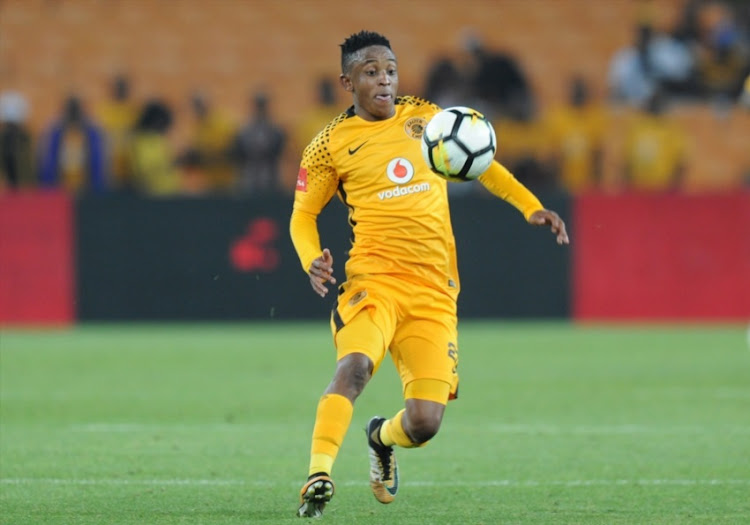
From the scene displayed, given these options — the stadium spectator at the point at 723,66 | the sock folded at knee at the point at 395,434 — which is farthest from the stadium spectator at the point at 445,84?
the sock folded at knee at the point at 395,434

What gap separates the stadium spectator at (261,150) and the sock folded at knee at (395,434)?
11.4 meters

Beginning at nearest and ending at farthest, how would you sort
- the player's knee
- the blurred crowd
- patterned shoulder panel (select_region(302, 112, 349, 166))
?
1. the player's knee
2. patterned shoulder panel (select_region(302, 112, 349, 166))
3. the blurred crowd

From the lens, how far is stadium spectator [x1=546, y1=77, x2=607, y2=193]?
18.6 metres

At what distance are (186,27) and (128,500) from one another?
1715 centimetres

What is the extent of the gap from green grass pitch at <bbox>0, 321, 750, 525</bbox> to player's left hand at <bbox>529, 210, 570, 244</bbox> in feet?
3.93

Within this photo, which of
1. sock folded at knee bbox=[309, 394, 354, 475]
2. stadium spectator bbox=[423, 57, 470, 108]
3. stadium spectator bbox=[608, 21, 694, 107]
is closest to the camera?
sock folded at knee bbox=[309, 394, 354, 475]

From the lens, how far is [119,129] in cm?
1864

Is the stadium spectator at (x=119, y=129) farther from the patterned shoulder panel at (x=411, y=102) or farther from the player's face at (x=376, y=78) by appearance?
the player's face at (x=376, y=78)

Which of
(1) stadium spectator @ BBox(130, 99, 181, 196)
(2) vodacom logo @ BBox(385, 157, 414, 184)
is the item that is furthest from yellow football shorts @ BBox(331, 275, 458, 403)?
(1) stadium spectator @ BBox(130, 99, 181, 196)

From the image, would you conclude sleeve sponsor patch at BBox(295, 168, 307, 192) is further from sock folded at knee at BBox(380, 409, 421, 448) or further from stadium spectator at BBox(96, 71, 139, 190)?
stadium spectator at BBox(96, 71, 139, 190)

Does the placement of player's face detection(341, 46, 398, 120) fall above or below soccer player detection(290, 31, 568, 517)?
above

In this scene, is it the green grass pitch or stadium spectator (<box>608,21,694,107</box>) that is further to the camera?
stadium spectator (<box>608,21,694,107</box>)

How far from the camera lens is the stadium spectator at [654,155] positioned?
18.7m

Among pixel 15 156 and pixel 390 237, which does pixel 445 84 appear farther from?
pixel 390 237
